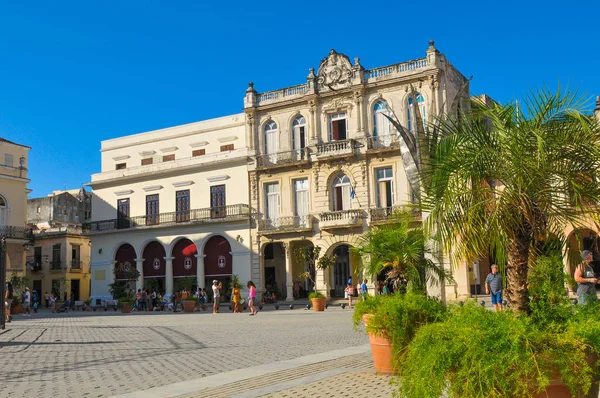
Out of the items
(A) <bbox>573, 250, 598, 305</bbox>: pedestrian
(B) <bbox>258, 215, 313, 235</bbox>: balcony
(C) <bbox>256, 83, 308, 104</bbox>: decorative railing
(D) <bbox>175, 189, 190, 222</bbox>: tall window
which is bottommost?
(A) <bbox>573, 250, 598, 305</bbox>: pedestrian

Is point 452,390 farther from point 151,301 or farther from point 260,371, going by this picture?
point 151,301

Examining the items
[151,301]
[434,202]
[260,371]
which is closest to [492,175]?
[434,202]

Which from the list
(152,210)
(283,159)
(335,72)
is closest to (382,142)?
(335,72)

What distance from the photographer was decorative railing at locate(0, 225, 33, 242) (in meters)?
42.1

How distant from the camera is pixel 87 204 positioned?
64.0 meters

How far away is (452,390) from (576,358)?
2.99ft

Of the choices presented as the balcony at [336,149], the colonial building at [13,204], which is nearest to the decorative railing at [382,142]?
the balcony at [336,149]

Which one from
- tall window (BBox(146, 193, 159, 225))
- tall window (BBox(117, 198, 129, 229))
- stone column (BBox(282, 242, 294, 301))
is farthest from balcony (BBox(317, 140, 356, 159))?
tall window (BBox(117, 198, 129, 229))

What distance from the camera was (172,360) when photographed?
448 inches

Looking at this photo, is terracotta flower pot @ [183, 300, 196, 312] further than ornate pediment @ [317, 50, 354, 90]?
No

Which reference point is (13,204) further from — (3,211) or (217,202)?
(217,202)

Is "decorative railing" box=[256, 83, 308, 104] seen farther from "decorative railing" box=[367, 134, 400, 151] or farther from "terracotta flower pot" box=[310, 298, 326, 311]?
"terracotta flower pot" box=[310, 298, 326, 311]

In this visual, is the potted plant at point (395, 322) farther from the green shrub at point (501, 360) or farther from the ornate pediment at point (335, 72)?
the ornate pediment at point (335, 72)

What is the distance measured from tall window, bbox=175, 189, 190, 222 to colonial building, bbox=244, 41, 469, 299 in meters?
5.02
